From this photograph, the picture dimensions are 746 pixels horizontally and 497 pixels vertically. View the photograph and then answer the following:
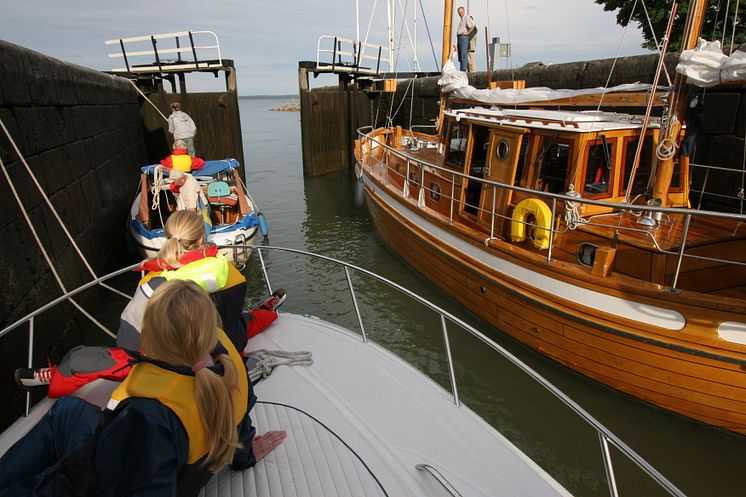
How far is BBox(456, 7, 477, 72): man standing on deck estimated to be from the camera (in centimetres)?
1188

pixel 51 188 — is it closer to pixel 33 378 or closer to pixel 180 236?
pixel 33 378

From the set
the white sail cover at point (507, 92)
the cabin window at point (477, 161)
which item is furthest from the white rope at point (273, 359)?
the white sail cover at point (507, 92)

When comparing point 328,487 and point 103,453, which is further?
point 328,487

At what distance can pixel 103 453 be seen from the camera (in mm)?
1351

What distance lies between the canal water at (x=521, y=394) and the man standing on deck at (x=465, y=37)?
6330 mm

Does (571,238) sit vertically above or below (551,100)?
below

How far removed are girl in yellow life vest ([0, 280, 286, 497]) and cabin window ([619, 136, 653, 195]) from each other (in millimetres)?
5259

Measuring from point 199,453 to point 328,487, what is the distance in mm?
722

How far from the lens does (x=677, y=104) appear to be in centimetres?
472

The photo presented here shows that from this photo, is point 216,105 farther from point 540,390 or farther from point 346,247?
point 540,390

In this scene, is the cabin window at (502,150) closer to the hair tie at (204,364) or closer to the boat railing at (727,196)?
the boat railing at (727,196)

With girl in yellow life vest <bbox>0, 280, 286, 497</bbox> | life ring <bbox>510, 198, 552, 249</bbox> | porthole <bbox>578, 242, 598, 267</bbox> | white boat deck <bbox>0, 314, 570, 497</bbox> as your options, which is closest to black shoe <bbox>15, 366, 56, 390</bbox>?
white boat deck <bbox>0, 314, 570, 497</bbox>

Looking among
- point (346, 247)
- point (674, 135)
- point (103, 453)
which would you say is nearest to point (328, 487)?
point (103, 453)

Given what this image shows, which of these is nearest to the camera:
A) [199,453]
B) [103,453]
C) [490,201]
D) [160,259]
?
[103,453]
